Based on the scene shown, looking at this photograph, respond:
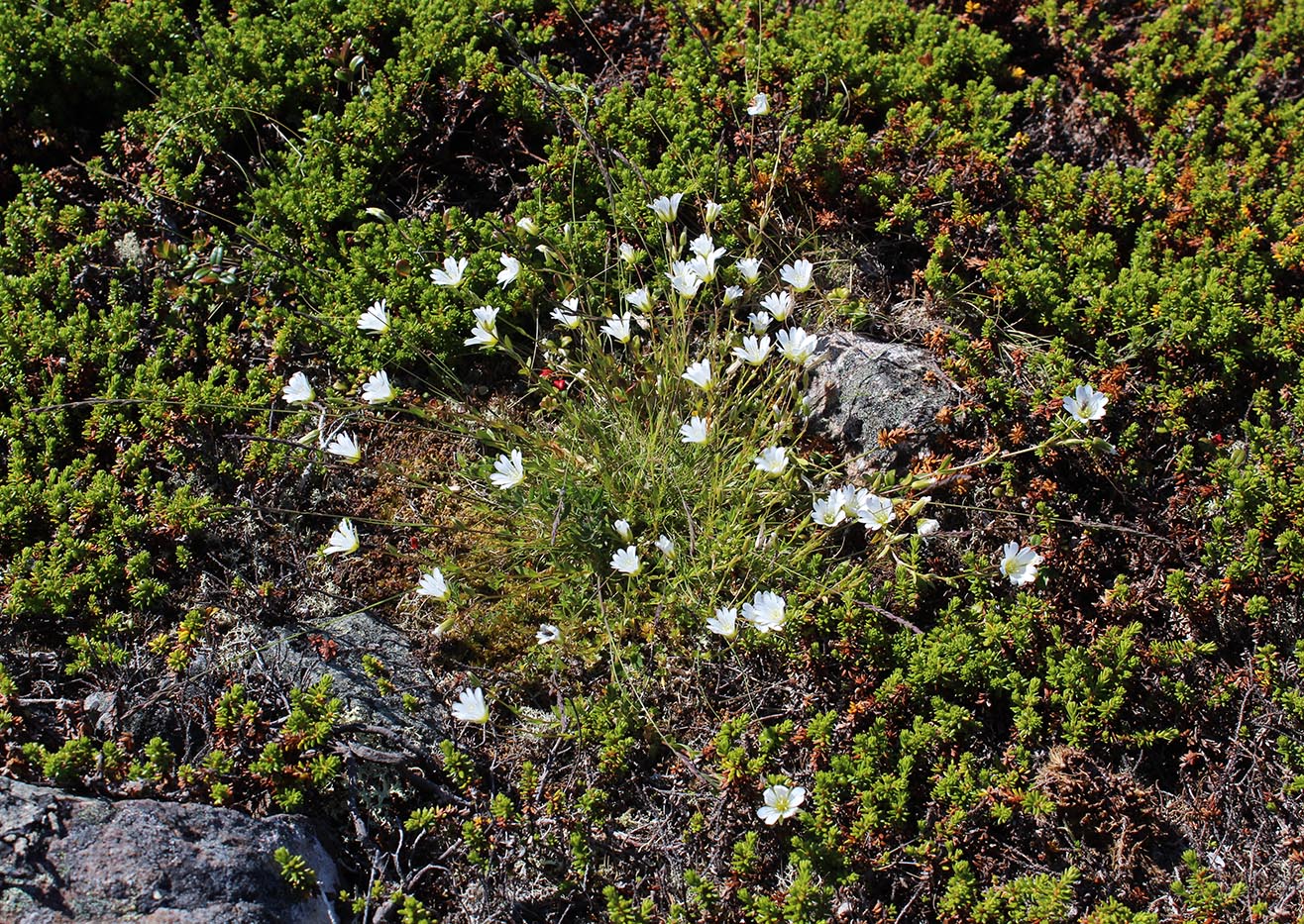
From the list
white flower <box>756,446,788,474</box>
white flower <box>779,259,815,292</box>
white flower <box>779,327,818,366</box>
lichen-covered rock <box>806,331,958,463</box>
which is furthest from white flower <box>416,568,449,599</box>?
white flower <box>779,259,815,292</box>

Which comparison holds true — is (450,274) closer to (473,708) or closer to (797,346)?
(797,346)

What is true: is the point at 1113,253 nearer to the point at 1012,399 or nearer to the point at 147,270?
the point at 1012,399

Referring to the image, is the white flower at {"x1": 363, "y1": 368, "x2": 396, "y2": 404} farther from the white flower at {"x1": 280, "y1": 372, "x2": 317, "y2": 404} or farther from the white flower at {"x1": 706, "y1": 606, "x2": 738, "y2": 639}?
the white flower at {"x1": 706, "y1": 606, "x2": 738, "y2": 639}

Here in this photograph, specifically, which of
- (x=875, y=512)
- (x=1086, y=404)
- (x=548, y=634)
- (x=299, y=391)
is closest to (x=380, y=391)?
(x=299, y=391)

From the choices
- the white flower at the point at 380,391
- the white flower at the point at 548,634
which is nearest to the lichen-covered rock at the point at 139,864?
the white flower at the point at 548,634

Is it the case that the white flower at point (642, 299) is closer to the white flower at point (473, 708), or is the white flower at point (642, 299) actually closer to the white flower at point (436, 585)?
the white flower at point (436, 585)

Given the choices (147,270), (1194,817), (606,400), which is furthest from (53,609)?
(1194,817)

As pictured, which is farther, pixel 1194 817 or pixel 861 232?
pixel 861 232
